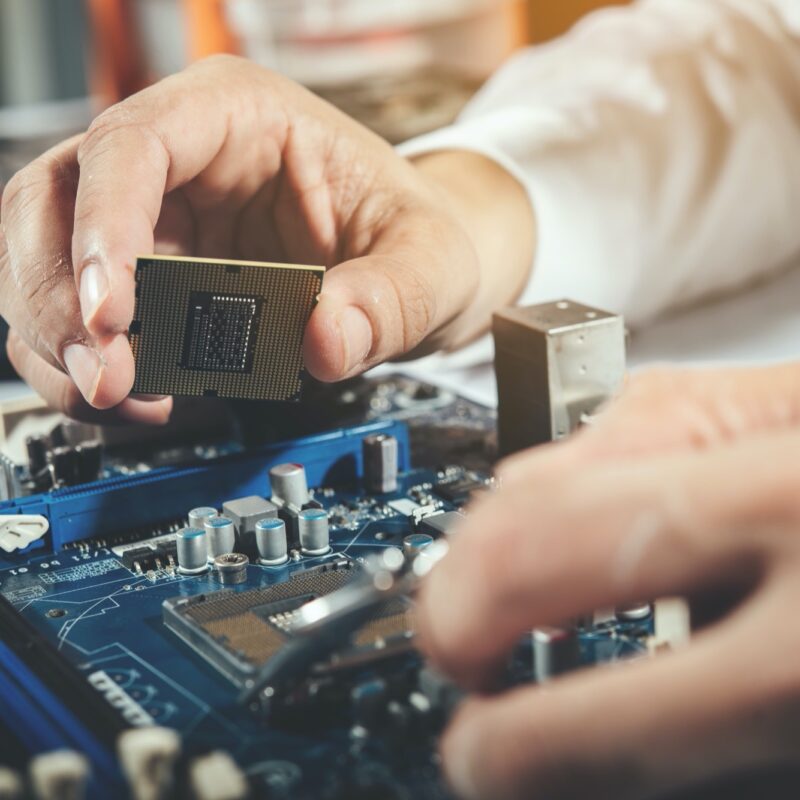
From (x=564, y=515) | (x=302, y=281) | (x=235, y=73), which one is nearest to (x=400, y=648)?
(x=564, y=515)

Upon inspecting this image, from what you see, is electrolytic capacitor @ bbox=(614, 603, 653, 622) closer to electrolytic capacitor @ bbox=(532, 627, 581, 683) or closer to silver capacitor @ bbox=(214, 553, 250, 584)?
electrolytic capacitor @ bbox=(532, 627, 581, 683)

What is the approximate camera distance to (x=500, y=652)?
610 millimetres

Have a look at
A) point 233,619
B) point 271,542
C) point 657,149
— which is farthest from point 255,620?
point 657,149

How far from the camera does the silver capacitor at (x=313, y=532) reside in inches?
38.4

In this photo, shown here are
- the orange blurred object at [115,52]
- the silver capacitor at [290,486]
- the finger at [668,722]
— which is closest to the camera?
the finger at [668,722]

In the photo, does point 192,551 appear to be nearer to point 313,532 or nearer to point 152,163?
point 313,532

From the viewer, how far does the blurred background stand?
2.90 metres

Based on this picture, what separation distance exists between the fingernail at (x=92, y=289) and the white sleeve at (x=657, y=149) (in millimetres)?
739

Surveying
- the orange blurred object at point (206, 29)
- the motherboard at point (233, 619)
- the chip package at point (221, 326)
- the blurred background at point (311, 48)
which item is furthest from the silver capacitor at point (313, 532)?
the orange blurred object at point (206, 29)

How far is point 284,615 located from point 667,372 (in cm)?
33

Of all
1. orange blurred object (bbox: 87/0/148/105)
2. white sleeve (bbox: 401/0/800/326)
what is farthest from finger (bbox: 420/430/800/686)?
orange blurred object (bbox: 87/0/148/105)

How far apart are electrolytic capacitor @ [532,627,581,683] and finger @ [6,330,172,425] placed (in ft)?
2.03

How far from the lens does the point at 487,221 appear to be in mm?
1504

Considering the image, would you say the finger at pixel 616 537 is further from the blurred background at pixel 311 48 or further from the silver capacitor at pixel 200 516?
the blurred background at pixel 311 48
